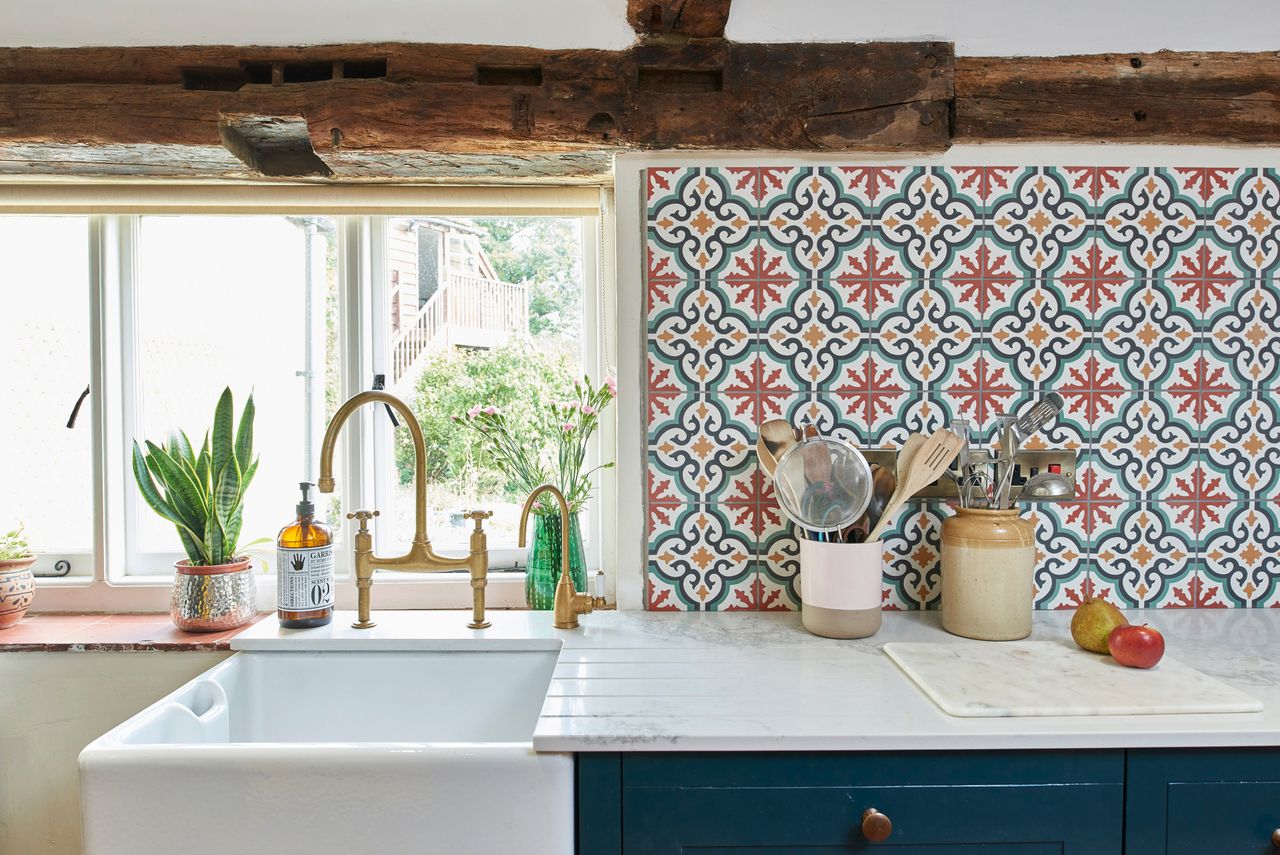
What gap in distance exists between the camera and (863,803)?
108 cm

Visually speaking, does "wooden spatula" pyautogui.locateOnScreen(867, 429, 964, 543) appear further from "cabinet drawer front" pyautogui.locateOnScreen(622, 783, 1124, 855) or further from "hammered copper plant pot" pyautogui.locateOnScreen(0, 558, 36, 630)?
"hammered copper plant pot" pyautogui.locateOnScreen(0, 558, 36, 630)

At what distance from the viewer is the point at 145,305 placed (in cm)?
193

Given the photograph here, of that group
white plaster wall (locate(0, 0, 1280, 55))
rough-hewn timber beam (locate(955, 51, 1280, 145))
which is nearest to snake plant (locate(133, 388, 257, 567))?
white plaster wall (locate(0, 0, 1280, 55))

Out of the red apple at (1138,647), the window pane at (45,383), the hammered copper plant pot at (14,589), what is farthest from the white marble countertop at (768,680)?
the window pane at (45,383)

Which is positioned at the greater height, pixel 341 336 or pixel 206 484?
pixel 341 336

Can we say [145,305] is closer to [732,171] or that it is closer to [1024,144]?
[732,171]

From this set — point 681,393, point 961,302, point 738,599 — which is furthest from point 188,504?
point 961,302

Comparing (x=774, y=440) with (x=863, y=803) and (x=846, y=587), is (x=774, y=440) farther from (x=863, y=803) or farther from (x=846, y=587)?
(x=863, y=803)

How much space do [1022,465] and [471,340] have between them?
132 cm

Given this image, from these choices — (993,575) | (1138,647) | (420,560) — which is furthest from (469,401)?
(1138,647)

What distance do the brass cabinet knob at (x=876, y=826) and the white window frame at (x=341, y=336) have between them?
2.91 ft

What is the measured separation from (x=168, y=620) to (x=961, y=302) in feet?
6.38

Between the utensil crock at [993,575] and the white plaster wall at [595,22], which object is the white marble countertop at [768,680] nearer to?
the utensil crock at [993,575]

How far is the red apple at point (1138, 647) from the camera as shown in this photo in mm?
1250
